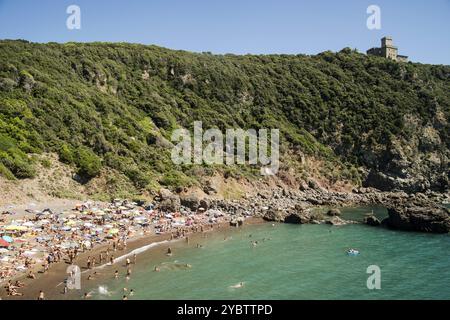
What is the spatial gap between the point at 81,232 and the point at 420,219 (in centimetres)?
3969

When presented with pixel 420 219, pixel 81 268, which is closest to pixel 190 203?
pixel 81 268

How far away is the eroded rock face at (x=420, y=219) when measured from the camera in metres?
49.7

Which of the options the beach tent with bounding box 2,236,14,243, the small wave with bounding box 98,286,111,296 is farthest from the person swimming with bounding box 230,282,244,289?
the beach tent with bounding box 2,236,14,243

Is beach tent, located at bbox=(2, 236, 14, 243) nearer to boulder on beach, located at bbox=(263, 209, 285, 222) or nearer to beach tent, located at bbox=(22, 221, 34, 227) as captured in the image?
beach tent, located at bbox=(22, 221, 34, 227)

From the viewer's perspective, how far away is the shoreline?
28078 millimetres

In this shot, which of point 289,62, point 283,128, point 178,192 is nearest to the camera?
point 178,192

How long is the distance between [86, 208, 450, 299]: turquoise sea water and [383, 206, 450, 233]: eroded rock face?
1.96m

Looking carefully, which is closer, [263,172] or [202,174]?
[202,174]

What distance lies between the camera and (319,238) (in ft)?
154

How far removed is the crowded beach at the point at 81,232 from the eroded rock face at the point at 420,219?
20.7 meters

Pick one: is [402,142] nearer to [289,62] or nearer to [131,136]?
[289,62]

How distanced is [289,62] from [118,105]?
5761 cm

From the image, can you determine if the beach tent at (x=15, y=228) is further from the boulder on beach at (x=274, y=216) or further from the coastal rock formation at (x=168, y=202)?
the boulder on beach at (x=274, y=216)

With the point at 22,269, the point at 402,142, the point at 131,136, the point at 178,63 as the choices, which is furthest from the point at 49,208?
the point at 402,142
